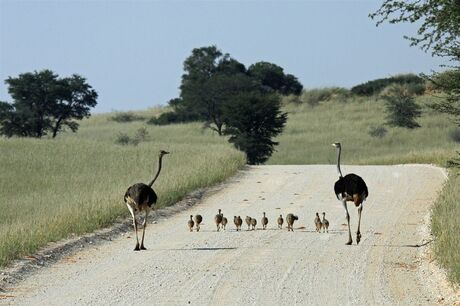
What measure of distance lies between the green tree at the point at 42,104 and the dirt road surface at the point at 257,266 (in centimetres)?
4868

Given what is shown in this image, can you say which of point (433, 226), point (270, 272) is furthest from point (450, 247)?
point (433, 226)

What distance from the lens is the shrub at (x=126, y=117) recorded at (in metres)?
101

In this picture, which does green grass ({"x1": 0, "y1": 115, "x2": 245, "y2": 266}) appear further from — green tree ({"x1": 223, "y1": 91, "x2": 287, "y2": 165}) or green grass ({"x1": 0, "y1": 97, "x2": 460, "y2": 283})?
green tree ({"x1": 223, "y1": 91, "x2": 287, "y2": 165})

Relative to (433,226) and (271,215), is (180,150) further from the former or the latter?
(433,226)

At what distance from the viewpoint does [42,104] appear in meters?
70.7

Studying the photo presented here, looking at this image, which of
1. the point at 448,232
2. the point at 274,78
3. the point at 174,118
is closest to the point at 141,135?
the point at 174,118

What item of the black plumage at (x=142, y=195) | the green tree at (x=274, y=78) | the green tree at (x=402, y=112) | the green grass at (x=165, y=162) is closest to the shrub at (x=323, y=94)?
the green grass at (x=165, y=162)

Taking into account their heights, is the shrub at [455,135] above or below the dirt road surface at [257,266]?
above

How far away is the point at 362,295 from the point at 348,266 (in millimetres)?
2262

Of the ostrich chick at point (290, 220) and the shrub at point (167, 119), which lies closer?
the ostrich chick at point (290, 220)

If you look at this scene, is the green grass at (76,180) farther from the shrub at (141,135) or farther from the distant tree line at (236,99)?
the shrub at (141,135)

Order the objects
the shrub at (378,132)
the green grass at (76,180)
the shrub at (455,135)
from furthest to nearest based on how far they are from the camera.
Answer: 1. the shrub at (378,132)
2. the shrub at (455,135)
3. the green grass at (76,180)

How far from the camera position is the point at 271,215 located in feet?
70.0

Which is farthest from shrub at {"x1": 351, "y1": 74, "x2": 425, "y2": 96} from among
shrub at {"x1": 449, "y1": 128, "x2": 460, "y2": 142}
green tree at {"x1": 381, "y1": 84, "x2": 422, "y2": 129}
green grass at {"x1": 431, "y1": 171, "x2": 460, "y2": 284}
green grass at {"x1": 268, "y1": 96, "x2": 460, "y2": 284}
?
green grass at {"x1": 431, "y1": 171, "x2": 460, "y2": 284}
